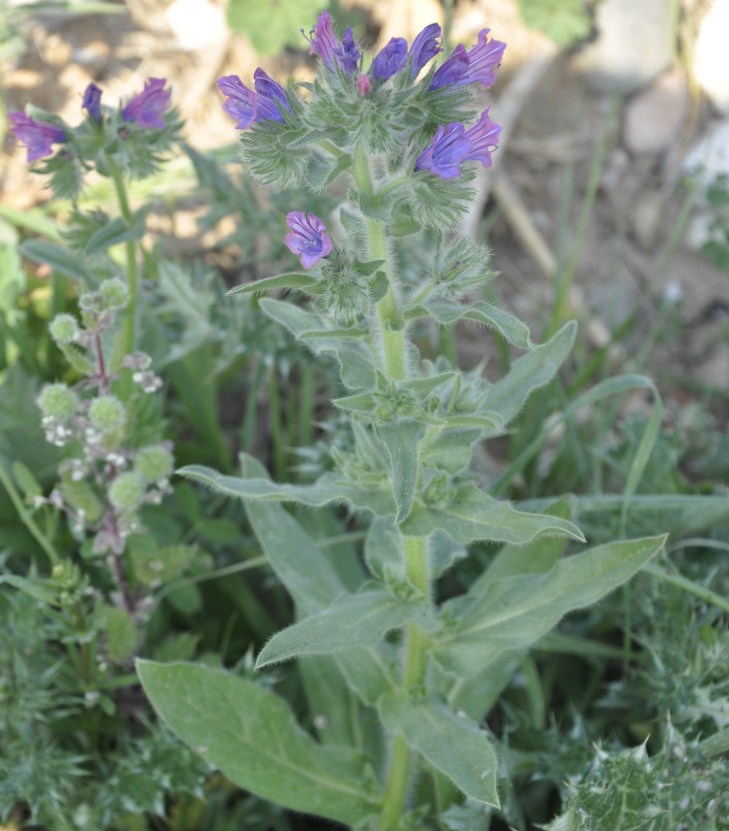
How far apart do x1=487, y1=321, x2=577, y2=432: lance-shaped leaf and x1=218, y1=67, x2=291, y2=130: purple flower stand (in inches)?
34.6

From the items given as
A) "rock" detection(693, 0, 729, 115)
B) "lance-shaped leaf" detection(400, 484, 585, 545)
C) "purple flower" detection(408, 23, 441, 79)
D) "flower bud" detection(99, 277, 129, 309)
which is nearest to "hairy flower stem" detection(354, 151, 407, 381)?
"purple flower" detection(408, 23, 441, 79)

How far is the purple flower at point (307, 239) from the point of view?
6.29ft

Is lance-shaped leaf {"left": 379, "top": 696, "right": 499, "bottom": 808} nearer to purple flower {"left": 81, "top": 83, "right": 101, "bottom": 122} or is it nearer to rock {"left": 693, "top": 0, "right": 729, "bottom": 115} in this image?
purple flower {"left": 81, "top": 83, "right": 101, "bottom": 122}

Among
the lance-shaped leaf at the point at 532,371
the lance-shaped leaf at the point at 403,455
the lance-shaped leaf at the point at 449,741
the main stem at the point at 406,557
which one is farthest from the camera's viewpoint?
the lance-shaped leaf at the point at 532,371

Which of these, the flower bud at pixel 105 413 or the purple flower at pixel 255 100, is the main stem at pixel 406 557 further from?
the flower bud at pixel 105 413

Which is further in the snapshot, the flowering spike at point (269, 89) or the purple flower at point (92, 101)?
the purple flower at point (92, 101)

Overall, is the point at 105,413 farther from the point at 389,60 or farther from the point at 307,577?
Answer: the point at 389,60

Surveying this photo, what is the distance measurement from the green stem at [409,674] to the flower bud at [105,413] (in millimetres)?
811

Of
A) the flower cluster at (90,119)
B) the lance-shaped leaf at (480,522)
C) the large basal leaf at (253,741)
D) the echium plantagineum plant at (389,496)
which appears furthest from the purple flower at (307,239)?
the large basal leaf at (253,741)

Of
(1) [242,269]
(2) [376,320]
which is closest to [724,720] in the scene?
(2) [376,320]

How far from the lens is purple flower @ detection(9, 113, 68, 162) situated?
2496 millimetres

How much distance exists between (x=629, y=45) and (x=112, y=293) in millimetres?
3682

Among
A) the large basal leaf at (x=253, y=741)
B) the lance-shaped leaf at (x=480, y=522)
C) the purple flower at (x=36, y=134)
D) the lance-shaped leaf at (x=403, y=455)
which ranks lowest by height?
the large basal leaf at (x=253, y=741)

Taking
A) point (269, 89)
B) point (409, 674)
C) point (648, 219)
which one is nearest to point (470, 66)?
point (269, 89)
